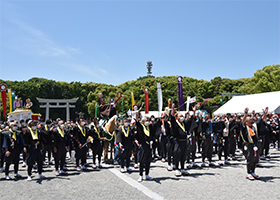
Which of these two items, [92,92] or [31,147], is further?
[92,92]

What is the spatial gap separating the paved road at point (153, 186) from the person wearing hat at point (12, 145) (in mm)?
666

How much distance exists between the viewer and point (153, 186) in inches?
285

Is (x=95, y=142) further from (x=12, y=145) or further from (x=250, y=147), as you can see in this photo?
(x=250, y=147)

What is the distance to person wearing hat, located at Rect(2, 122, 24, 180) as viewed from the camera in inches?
346

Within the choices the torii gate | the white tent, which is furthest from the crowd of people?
the torii gate

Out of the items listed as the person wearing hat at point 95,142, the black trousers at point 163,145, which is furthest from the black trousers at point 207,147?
the person wearing hat at point 95,142

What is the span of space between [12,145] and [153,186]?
209 inches

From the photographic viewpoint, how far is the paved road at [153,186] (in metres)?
6.35

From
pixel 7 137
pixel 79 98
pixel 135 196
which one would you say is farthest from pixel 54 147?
pixel 79 98

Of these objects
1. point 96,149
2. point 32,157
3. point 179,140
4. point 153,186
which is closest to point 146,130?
point 179,140

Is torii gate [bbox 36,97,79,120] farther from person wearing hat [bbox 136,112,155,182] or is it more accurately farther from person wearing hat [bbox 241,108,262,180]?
person wearing hat [bbox 241,108,262,180]

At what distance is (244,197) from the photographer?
235 inches

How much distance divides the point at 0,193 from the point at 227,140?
28.3 feet

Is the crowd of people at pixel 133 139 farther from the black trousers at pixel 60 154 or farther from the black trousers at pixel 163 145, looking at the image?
the black trousers at pixel 163 145
